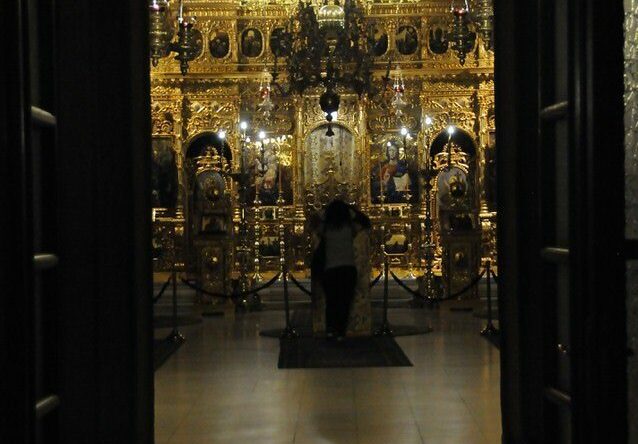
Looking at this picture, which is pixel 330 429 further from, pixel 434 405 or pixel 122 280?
pixel 122 280

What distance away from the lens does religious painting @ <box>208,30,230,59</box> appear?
22.9m

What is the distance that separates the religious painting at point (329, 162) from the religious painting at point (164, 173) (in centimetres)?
262

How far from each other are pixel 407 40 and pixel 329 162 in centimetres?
297

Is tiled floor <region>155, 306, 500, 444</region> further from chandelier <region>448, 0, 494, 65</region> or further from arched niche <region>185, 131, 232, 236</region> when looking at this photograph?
arched niche <region>185, 131, 232, 236</region>

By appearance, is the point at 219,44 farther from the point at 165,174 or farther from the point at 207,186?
the point at 207,186

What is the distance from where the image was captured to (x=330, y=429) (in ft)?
25.0

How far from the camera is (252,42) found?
2300 centimetres

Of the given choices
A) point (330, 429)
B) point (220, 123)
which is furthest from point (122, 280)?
point (220, 123)

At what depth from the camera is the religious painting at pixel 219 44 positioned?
75.2ft

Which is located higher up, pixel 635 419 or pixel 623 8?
pixel 623 8

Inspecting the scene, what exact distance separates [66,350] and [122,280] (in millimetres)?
362

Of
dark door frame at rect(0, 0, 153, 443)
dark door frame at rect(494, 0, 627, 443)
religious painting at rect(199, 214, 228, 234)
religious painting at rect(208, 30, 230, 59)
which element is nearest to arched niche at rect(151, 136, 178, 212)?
religious painting at rect(208, 30, 230, 59)

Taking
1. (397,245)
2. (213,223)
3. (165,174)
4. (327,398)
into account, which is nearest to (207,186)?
(213,223)

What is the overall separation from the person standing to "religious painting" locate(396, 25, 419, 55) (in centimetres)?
1030
